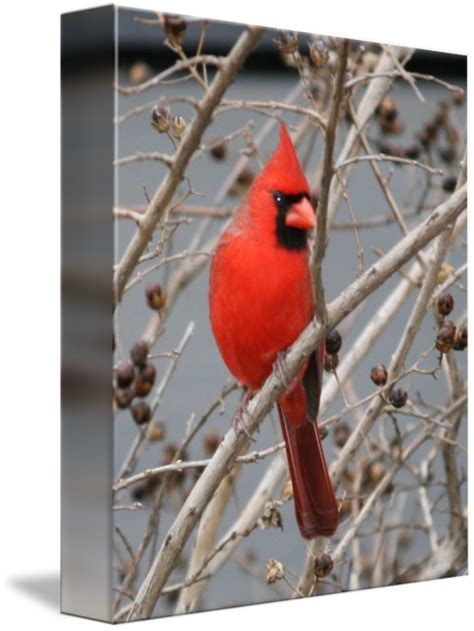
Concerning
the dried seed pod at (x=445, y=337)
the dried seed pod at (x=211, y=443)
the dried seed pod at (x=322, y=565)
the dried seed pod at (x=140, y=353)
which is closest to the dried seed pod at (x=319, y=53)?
the dried seed pod at (x=445, y=337)

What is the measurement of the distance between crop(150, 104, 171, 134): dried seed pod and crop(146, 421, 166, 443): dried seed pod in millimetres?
868

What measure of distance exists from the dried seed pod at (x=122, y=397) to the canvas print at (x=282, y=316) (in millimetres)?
12

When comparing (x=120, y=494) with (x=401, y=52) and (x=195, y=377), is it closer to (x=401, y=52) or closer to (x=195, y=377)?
(x=195, y=377)

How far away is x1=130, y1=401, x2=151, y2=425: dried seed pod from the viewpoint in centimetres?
395

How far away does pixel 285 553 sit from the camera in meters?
4.41

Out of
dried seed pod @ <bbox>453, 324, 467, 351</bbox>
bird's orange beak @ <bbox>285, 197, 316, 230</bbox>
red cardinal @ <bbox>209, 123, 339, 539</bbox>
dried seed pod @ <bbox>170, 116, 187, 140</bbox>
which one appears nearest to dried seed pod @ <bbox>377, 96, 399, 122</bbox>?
red cardinal @ <bbox>209, 123, 339, 539</bbox>

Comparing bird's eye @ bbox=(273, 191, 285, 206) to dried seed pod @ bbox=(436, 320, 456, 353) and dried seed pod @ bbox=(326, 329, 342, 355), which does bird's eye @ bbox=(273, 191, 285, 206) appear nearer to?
dried seed pod @ bbox=(326, 329, 342, 355)

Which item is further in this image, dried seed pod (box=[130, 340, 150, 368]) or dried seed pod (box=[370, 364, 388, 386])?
dried seed pod (box=[370, 364, 388, 386])

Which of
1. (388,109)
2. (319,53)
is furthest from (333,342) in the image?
(319,53)

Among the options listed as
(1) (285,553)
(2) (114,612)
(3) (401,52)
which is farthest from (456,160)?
(2) (114,612)

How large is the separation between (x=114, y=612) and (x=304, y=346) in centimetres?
99

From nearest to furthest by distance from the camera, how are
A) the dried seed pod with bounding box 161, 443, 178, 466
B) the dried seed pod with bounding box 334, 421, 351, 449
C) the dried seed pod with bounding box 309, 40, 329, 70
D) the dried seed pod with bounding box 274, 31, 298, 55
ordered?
the dried seed pod with bounding box 161, 443, 178, 466, the dried seed pod with bounding box 274, 31, 298, 55, the dried seed pod with bounding box 309, 40, 329, 70, the dried seed pod with bounding box 334, 421, 351, 449

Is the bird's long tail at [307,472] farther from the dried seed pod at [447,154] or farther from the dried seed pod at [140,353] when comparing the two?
the dried seed pod at [447,154]

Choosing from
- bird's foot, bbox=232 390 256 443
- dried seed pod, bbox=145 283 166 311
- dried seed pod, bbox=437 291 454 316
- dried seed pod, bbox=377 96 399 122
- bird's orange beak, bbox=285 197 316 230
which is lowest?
bird's foot, bbox=232 390 256 443
